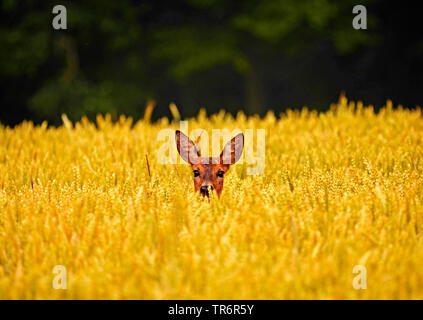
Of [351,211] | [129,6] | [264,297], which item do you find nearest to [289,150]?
[351,211]

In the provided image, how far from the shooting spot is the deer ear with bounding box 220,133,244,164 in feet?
16.7

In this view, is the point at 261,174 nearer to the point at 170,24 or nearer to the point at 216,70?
the point at 170,24

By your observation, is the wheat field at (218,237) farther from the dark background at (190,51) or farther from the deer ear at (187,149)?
the dark background at (190,51)

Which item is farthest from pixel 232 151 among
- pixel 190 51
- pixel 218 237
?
pixel 190 51

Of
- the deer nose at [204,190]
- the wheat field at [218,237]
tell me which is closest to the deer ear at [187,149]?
the wheat field at [218,237]

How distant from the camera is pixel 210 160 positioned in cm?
511

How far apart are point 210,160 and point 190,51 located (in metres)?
15.0

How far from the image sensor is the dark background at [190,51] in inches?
674

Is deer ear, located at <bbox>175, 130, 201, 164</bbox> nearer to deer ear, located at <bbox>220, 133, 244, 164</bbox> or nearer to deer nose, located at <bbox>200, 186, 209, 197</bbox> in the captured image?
deer ear, located at <bbox>220, 133, 244, 164</bbox>

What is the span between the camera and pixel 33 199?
4.20 metres

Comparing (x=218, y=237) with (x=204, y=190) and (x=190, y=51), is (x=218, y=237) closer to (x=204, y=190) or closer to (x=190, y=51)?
(x=204, y=190)

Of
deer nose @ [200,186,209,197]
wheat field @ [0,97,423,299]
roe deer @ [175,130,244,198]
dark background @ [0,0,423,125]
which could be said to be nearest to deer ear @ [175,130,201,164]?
roe deer @ [175,130,244,198]

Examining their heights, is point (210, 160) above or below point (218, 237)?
above

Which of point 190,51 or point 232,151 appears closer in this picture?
point 232,151
